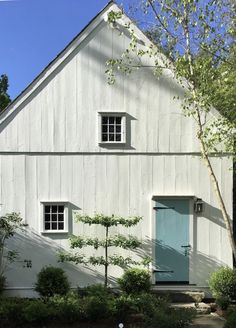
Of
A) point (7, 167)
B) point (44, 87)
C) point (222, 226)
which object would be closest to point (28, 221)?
point (7, 167)

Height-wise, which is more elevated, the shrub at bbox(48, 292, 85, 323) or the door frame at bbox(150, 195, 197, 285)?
the door frame at bbox(150, 195, 197, 285)

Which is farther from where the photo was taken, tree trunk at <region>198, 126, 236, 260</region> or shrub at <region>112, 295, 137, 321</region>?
tree trunk at <region>198, 126, 236, 260</region>

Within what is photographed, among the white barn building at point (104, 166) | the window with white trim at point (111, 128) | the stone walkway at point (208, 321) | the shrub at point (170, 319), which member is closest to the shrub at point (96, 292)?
the white barn building at point (104, 166)

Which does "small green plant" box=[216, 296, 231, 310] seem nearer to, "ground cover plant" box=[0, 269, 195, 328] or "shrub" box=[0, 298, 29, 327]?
"ground cover plant" box=[0, 269, 195, 328]

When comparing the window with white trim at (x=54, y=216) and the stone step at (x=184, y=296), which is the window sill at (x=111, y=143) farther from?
the stone step at (x=184, y=296)

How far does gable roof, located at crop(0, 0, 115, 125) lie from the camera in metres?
11.5

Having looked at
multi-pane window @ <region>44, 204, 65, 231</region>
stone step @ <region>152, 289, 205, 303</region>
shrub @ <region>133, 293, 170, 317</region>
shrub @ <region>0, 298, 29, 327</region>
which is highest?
multi-pane window @ <region>44, 204, 65, 231</region>

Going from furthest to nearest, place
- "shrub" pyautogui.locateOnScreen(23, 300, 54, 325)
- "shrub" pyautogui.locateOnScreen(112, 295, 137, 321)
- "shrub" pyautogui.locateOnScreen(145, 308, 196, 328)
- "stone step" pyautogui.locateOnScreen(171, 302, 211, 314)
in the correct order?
"stone step" pyautogui.locateOnScreen(171, 302, 211, 314) < "shrub" pyautogui.locateOnScreen(112, 295, 137, 321) < "shrub" pyautogui.locateOnScreen(23, 300, 54, 325) < "shrub" pyautogui.locateOnScreen(145, 308, 196, 328)

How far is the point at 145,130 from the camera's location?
38.8 feet

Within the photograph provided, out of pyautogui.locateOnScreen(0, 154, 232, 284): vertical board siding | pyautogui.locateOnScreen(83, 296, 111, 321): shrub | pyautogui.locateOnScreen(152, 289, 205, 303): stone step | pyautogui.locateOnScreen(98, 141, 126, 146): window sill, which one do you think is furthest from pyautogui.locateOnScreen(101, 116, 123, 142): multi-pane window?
pyautogui.locateOnScreen(83, 296, 111, 321): shrub

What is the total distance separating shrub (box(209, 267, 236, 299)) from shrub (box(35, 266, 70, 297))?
139 inches

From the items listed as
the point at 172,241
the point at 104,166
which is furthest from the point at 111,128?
the point at 172,241

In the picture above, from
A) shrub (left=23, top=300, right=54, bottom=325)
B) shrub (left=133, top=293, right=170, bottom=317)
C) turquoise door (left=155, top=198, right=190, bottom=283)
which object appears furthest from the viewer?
turquoise door (left=155, top=198, right=190, bottom=283)

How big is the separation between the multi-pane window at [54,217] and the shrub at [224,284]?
3972 millimetres
